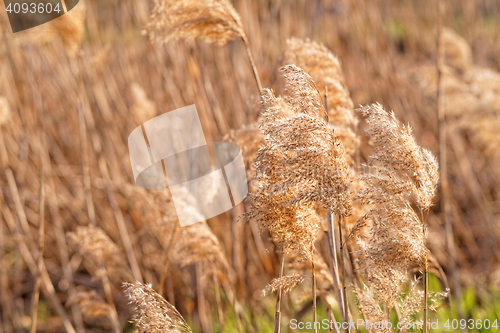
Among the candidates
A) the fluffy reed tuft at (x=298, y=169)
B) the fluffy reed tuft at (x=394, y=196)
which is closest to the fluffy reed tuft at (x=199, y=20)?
the fluffy reed tuft at (x=298, y=169)

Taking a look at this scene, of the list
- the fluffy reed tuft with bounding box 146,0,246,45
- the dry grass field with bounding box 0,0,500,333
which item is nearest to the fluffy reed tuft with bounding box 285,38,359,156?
the dry grass field with bounding box 0,0,500,333

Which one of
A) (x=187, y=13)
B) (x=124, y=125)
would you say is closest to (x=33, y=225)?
(x=124, y=125)

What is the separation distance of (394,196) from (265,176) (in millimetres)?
277

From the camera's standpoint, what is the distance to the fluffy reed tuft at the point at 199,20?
1.15m

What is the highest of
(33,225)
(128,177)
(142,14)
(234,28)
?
(142,14)

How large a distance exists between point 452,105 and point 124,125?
2478mm

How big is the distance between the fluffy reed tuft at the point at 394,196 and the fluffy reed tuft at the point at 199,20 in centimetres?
59

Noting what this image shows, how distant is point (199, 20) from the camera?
3.85 ft

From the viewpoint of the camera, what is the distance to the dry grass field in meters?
0.78

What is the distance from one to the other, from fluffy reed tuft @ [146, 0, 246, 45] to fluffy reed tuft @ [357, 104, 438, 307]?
1.95 ft

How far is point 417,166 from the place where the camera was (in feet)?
2.55

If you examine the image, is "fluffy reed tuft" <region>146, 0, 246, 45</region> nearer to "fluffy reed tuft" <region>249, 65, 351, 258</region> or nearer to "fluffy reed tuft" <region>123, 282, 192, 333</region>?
"fluffy reed tuft" <region>249, 65, 351, 258</region>

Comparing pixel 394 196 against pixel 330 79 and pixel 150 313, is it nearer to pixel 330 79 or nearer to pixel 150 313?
pixel 330 79

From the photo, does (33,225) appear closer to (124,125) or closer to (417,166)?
(124,125)
